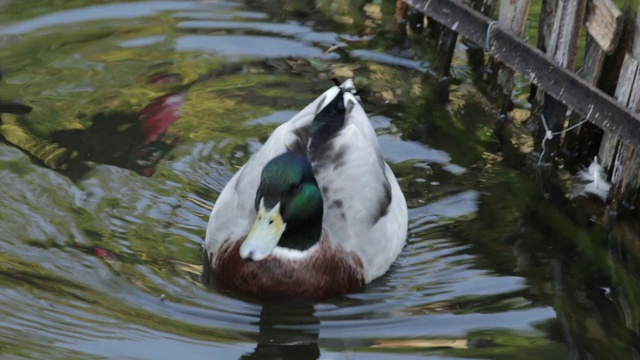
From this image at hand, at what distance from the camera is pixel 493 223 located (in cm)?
694

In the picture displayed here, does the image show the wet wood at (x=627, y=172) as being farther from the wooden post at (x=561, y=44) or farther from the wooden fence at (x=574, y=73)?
the wooden post at (x=561, y=44)

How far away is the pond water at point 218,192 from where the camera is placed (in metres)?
5.66

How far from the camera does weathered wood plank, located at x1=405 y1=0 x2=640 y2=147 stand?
657cm

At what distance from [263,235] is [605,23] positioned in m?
2.31

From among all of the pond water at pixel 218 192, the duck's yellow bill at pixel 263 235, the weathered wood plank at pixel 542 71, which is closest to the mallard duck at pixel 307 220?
the duck's yellow bill at pixel 263 235

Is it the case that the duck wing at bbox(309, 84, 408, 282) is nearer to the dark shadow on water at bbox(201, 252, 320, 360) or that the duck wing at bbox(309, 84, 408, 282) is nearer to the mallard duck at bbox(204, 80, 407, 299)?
the mallard duck at bbox(204, 80, 407, 299)

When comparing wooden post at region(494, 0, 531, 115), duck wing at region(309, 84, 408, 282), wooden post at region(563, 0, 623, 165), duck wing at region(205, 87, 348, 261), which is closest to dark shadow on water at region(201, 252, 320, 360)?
duck wing at region(205, 87, 348, 261)

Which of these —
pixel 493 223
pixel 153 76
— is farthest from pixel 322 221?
pixel 153 76

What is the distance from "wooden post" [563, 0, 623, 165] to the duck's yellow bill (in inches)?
84.0

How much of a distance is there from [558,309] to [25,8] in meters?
5.21

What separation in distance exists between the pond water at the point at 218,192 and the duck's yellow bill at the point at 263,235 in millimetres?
336

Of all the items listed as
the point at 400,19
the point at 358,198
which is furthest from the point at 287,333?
the point at 400,19

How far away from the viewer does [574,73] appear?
6980 mm

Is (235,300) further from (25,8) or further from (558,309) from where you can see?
(25,8)
